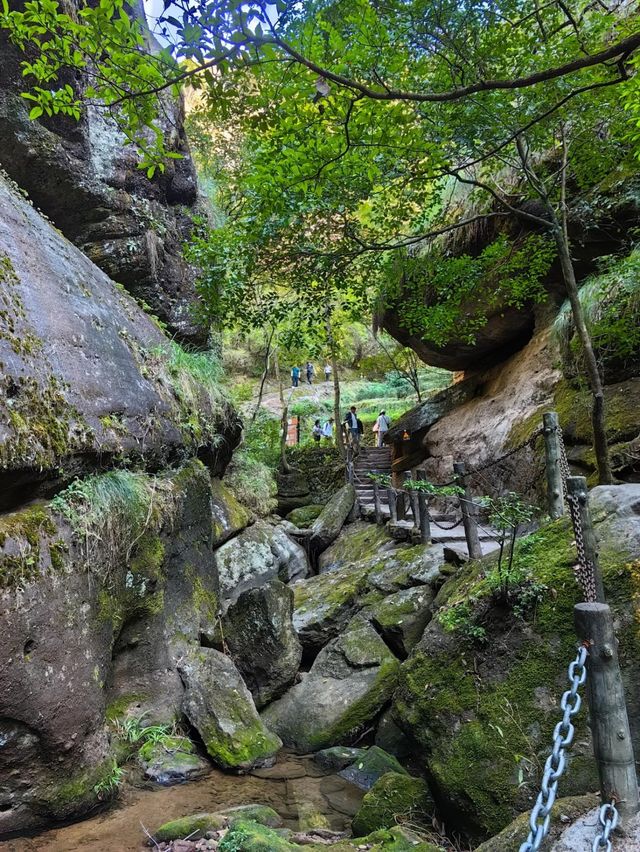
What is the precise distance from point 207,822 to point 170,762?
44.1 inches

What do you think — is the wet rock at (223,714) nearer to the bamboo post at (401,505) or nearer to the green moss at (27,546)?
the green moss at (27,546)

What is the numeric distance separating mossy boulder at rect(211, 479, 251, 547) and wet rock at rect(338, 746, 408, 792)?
4.60m

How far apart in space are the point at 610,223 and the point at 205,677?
9.46 m

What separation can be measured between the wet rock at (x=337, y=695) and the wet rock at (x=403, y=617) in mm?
177

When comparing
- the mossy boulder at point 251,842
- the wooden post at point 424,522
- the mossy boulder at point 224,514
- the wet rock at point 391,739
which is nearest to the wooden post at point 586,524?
the mossy boulder at point 251,842

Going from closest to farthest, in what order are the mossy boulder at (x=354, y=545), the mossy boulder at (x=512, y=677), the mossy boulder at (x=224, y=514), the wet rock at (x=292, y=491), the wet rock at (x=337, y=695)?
1. the mossy boulder at (x=512, y=677)
2. the wet rock at (x=337, y=695)
3. the mossy boulder at (x=224, y=514)
4. the mossy boulder at (x=354, y=545)
5. the wet rock at (x=292, y=491)

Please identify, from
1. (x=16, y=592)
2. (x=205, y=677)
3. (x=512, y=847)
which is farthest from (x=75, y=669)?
(x=512, y=847)

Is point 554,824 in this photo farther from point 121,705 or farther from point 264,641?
point 264,641

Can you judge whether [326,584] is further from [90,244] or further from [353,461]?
[353,461]

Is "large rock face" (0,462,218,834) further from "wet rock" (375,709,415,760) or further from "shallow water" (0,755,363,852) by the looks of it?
"wet rock" (375,709,415,760)

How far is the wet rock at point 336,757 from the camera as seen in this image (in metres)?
4.96

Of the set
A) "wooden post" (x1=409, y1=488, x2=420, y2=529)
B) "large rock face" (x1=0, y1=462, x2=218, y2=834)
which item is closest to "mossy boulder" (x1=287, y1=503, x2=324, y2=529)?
"wooden post" (x1=409, y1=488, x2=420, y2=529)

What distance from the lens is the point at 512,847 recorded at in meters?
2.28

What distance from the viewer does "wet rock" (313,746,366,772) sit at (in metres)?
4.96
